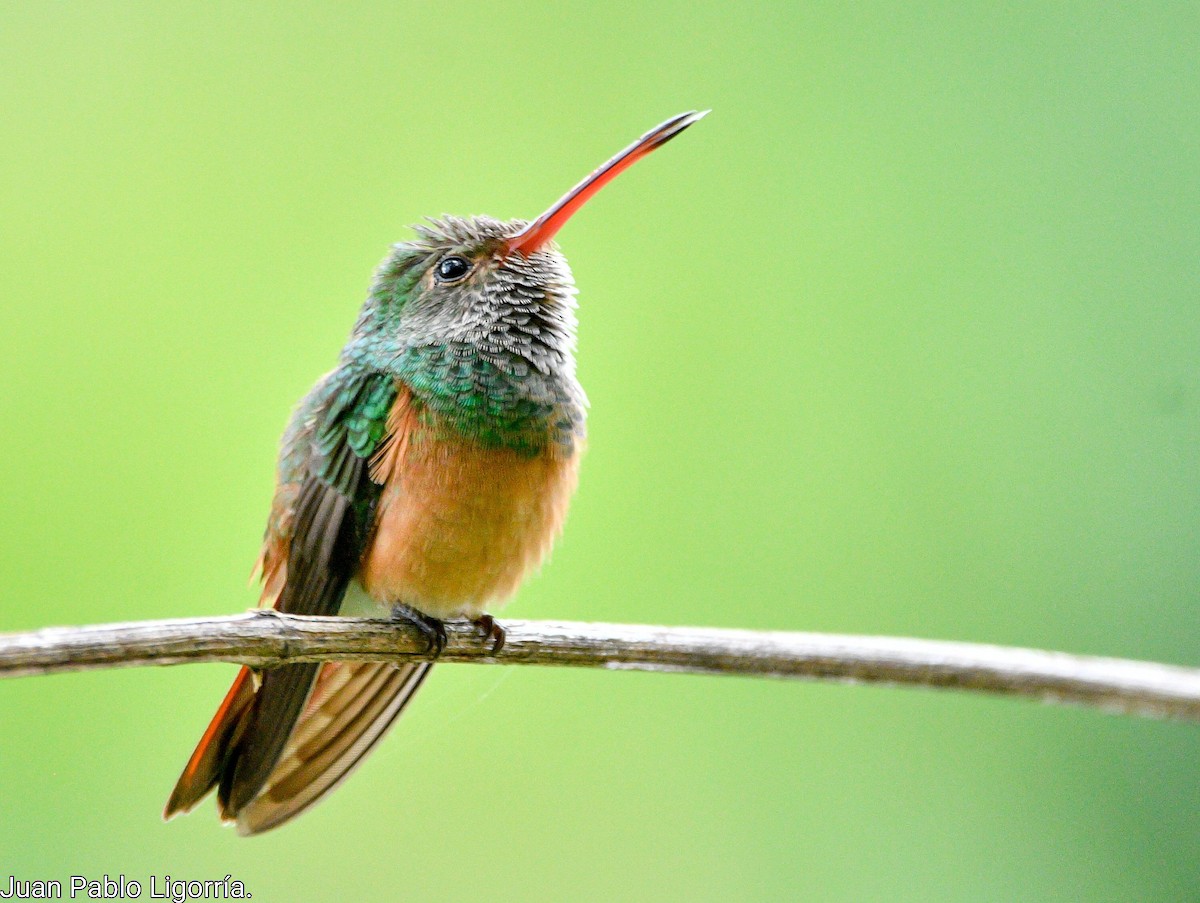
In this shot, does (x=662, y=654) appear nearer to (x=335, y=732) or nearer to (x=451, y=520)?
(x=451, y=520)

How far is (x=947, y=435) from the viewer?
3.06 m

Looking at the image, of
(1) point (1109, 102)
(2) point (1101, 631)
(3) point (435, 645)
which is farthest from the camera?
(1) point (1109, 102)

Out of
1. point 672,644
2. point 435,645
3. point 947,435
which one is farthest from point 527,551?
point 947,435

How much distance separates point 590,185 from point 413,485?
0.64 metres

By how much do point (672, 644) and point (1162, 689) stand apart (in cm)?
71

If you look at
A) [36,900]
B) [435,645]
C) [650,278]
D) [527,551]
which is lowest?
[36,900]

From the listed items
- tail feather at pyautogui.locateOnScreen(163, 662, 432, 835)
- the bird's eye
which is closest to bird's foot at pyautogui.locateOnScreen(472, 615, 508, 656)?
tail feather at pyautogui.locateOnScreen(163, 662, 432, 835)

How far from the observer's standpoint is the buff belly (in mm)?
1986

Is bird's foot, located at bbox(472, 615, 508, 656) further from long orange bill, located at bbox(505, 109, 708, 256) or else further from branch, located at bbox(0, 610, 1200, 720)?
long orange bill, located at bbox(505, 109, 708, 256)

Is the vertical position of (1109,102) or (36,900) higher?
(1109,102)

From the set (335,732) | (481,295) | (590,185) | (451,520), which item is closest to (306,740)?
(335,732)

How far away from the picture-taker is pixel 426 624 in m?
2.06

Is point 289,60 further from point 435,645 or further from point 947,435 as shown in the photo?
point 947,435

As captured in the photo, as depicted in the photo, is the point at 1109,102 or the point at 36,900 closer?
the point at 36,900
